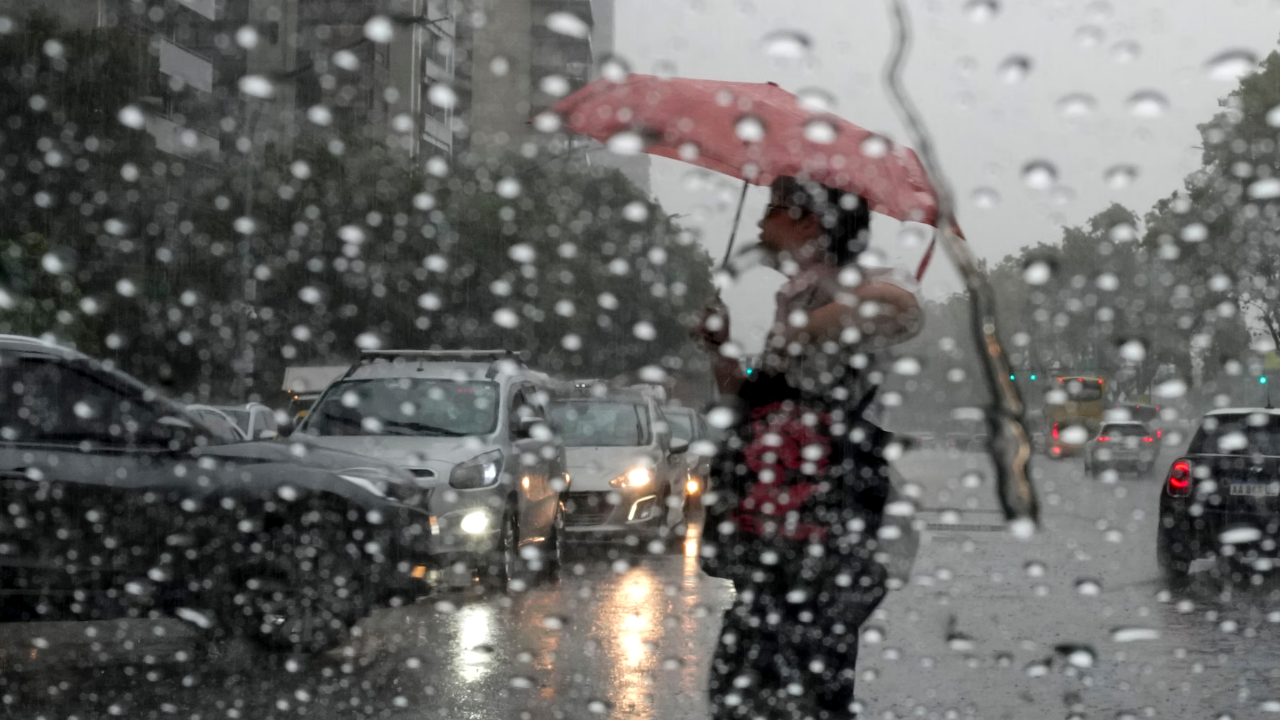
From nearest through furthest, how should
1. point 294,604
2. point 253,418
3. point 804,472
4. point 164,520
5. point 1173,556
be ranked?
point 804,472
point 164,520
point 294,604
point 1173,556
point 253,418

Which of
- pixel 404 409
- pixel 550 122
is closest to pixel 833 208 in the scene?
pixel 550 122

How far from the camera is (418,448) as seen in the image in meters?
7.82

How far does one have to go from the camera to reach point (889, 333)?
2574 millimetres

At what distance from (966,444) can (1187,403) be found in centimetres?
98

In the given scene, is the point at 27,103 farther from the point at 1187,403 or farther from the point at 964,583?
the point at 1187,403

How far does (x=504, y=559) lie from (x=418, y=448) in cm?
83

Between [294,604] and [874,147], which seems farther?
[294,604]

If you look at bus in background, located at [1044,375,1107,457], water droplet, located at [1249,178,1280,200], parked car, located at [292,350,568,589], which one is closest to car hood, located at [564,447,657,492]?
parked car, located at [292,350,568,589]

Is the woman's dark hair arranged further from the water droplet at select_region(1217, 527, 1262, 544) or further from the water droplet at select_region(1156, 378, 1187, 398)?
the water droplet at select_region(1217, 527, 1262, 544)

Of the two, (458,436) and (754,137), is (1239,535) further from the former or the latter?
(754,137)

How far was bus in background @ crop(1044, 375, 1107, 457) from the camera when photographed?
4203 millimetres

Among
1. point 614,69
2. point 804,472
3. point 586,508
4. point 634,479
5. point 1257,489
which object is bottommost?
point 586,508

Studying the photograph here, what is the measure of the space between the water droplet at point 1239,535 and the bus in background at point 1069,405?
11.3ft

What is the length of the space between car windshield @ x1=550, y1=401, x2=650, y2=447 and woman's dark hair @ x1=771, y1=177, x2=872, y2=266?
28.2 ft
